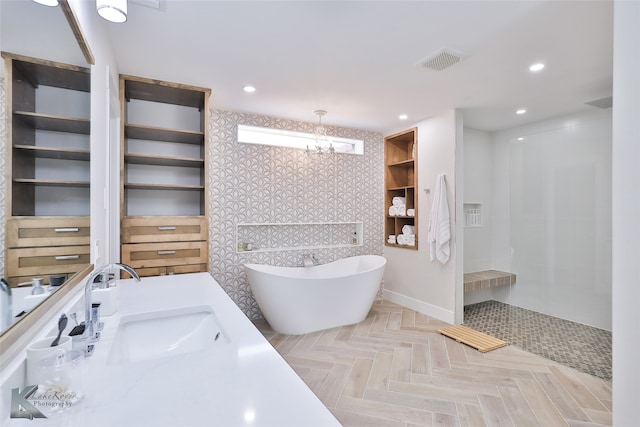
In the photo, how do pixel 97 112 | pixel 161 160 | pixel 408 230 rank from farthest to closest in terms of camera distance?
1. pixel 408 230
2. pixel 161 160
3. pixel 97 112

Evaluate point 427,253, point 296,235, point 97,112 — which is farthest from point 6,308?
point 427,253

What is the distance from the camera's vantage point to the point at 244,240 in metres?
3.87

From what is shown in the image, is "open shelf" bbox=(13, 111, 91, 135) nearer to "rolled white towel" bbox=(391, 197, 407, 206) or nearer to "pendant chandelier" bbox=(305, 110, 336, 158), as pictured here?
"pendant chandelier" bbox=(305, 110, 336, 158)

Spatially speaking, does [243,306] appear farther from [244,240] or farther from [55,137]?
[55,137]

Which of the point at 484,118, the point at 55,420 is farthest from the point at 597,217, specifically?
the point at 55,420

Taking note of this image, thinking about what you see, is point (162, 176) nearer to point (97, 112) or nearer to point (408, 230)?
point (97, 112)

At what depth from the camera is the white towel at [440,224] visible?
3.66 m

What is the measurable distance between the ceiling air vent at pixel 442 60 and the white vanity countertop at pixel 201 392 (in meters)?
2.28

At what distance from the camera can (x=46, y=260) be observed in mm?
993

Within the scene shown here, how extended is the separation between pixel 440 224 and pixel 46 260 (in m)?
3.53

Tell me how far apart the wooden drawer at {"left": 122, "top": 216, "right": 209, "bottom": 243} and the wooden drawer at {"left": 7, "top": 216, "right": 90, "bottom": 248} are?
1426mm

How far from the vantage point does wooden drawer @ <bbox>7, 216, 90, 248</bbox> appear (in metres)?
0.79

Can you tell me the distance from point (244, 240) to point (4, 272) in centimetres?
317

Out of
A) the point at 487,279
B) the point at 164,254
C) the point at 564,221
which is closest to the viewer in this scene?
the point at 164,254
